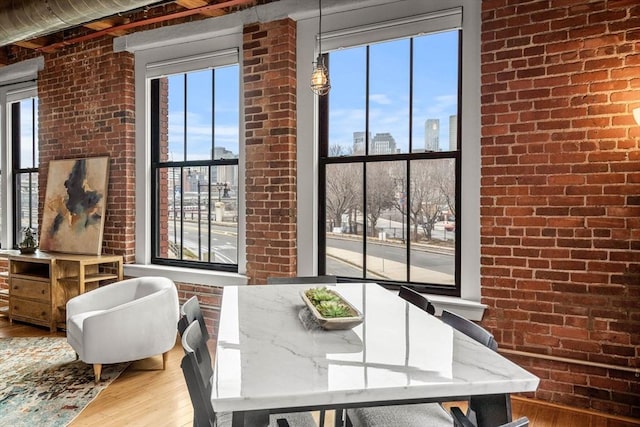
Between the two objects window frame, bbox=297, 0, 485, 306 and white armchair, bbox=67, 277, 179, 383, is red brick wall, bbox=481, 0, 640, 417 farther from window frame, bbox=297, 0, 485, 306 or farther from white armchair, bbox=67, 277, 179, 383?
white armchair, bbox=67, 277, 179, 383

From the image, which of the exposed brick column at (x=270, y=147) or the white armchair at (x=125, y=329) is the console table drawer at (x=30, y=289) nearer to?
the white armchair at (x=125, y=329)

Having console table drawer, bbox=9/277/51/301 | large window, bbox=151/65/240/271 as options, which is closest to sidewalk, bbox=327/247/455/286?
large window, bbox=151/65/240/271

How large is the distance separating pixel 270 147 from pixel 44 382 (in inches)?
104

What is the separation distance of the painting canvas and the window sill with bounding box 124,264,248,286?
0.53 m

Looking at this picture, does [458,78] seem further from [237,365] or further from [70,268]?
[70,268]

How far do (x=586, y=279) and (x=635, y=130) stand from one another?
1.00 m

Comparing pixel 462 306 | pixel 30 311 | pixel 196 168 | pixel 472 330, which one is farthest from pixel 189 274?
pixel 472 330

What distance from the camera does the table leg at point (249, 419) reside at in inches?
54.6

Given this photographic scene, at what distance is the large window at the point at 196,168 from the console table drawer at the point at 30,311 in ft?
3.98

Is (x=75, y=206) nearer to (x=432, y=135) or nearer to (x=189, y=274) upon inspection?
(x=189, y=274)

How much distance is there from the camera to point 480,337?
1.95m

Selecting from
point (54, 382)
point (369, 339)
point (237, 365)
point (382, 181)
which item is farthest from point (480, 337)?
point (54, 382)

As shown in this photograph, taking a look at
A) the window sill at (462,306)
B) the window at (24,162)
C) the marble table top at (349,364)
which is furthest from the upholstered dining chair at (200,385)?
the window at (24,162)

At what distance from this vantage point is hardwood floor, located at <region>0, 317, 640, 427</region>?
299 cm
